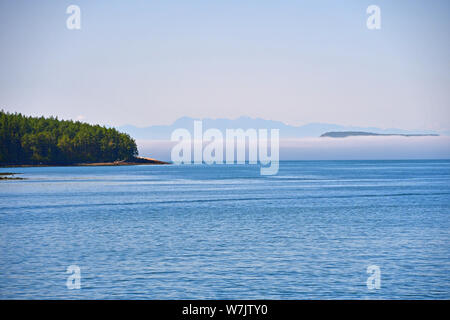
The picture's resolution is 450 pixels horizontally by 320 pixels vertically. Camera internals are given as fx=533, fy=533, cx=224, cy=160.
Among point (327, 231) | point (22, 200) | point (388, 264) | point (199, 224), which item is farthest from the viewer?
point (22, 200)

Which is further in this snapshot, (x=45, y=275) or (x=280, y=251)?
(x=280, y=251)

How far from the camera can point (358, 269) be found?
29156mm

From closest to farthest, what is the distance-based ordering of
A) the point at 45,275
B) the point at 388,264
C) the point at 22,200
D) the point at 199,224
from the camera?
the point at 45,275
the point at 388,264
the point at 199,224
the point at 22,200

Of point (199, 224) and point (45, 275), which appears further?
point (199, 224)

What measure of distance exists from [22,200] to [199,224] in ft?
128

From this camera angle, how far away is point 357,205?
70125mm

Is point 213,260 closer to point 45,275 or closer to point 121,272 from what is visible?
point 121,272
